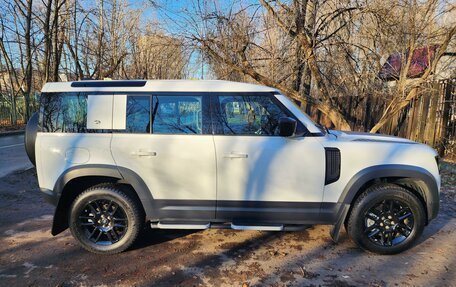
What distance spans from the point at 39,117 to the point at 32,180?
158 inches

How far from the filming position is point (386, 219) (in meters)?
3.76

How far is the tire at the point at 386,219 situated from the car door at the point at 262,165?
501 millimetres

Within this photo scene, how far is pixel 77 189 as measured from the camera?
3.88 metres

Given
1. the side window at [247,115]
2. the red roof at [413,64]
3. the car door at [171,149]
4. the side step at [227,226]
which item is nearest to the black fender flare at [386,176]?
the side step at [227,226]

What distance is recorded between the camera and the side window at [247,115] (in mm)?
3637

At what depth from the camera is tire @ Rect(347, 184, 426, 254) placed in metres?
3.67

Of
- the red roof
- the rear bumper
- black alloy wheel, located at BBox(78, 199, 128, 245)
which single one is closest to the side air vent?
black alloy wheel, located at BBox(78, 199, 128, 245)

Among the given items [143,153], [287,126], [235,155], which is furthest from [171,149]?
[287,126]

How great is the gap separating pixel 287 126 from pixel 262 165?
502 mm

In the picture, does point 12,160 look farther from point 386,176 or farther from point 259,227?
point 386,176

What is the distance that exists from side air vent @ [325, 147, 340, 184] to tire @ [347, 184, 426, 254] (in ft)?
1.36

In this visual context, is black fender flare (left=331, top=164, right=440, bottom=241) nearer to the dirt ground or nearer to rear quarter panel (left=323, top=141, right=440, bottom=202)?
rear quarter panel (left=323, top=141, right=440, bottom=202)

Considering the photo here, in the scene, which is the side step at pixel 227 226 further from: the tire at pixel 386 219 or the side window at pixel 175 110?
the side window at pixel 175 110

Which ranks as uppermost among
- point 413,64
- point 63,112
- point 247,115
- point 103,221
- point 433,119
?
point 413,64
